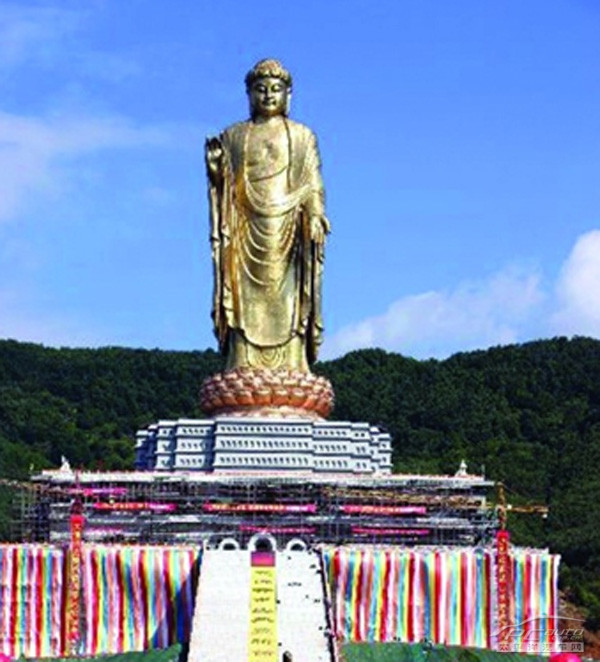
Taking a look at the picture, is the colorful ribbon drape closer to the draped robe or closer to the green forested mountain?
the draped robe

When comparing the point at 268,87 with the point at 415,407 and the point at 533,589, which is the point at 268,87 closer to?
the point at 533,589

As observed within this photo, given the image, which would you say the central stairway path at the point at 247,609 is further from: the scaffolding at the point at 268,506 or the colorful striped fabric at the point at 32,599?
the scaffolding at the point at 268,506

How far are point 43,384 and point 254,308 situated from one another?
97.4 ft

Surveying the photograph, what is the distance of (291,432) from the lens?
33.6 meters

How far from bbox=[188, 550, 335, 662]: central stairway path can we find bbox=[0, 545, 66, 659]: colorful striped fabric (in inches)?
107

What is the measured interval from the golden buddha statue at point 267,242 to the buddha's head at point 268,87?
19mm

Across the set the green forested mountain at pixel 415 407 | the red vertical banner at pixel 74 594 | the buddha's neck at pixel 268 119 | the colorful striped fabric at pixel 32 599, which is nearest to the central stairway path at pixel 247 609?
the red vertical banner at pixel 74 594

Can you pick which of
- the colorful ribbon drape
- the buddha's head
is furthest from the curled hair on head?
the colorful ribbon drape

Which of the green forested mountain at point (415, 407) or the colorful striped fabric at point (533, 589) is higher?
the green forested mountain at point (415, 407)

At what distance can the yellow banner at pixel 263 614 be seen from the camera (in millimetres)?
24875

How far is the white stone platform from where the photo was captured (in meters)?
33.3

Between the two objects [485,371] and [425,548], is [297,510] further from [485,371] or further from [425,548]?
[485,371]

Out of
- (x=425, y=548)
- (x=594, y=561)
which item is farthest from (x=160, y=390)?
(x=425, y=548)

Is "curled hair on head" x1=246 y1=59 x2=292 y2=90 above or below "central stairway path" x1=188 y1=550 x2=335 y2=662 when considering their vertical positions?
above
